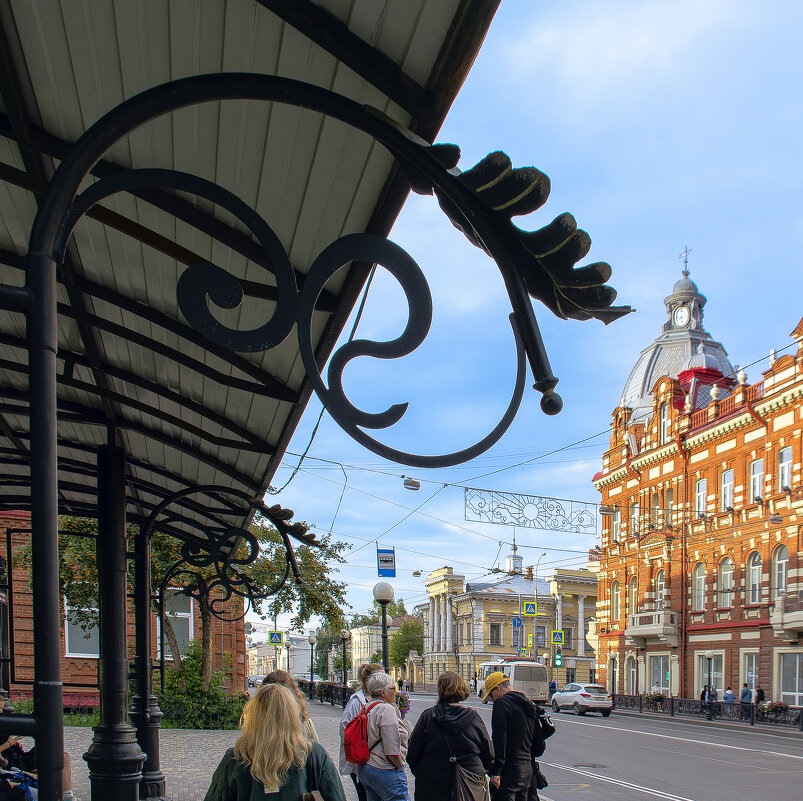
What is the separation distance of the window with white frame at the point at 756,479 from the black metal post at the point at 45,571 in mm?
41735

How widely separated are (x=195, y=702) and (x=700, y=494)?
31103 mm

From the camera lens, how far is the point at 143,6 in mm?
2975

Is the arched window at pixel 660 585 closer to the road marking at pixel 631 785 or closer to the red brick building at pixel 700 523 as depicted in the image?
the red brick building at pixel 700 523

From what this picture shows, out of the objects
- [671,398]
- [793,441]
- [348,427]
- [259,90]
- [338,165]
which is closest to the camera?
[348,427]

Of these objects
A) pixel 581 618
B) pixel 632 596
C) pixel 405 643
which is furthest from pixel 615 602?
pixel 405 643

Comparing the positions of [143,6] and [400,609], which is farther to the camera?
[400,609]

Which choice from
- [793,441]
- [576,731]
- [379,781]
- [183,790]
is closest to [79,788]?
[183,790]

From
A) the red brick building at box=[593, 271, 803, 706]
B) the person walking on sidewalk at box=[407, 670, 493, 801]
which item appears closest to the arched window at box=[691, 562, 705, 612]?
the red brick building at box=[593, 271, 803, 706]

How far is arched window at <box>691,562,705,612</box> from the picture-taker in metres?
45.3

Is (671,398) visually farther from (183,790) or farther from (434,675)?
(434,675)

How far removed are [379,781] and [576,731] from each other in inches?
917

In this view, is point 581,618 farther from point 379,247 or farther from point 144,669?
point 379,247

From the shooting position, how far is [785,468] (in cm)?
3912

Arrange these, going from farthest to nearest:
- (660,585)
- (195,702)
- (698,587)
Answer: (660,585) → (698,587) → (195,702)
